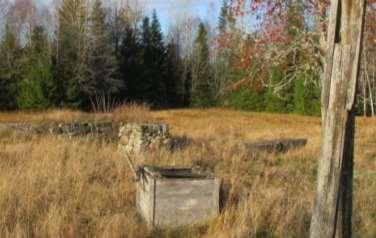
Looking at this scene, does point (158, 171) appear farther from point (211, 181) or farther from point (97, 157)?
point (97, 157)

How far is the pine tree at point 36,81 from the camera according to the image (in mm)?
37219

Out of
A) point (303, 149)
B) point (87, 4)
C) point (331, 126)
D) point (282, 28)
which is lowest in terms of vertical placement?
point (303, 149)

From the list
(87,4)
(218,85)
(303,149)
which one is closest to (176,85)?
(218,85)

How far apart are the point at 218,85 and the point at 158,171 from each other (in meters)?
44.9

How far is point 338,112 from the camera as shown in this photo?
8.72 ft

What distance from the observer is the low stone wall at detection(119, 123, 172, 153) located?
10.4m

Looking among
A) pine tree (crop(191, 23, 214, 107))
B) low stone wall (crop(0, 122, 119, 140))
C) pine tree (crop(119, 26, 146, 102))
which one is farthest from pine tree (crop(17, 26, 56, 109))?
low stone wall (crop(0, 122, 119, 140))

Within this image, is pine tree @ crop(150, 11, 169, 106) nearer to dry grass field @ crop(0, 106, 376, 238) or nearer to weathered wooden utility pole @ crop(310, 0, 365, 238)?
dry grass field @ crop(0, 106, 376, 238)

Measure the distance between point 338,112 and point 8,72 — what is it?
127ft

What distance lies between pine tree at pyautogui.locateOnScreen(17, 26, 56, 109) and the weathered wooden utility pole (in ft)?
117

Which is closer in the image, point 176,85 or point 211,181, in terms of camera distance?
point 211,181

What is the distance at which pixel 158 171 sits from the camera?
17.4ft

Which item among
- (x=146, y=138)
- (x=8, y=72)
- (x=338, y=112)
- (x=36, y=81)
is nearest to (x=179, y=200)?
(x=338, y=112)

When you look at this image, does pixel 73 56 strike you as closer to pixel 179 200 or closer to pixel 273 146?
pixel 273 146
